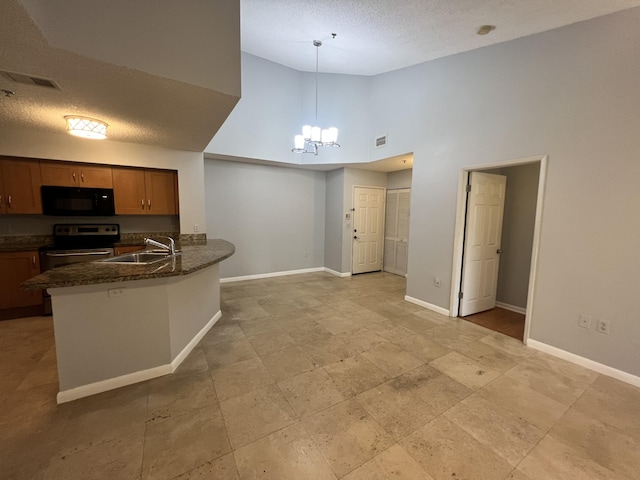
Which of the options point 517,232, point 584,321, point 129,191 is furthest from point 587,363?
point 129,191

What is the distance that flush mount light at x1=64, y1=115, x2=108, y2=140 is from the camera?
2.62 metres

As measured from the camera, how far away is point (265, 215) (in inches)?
224

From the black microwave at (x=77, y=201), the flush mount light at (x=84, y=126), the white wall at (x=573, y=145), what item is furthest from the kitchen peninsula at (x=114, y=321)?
the white wall at (x=573, y=145)

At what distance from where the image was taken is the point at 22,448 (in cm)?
160

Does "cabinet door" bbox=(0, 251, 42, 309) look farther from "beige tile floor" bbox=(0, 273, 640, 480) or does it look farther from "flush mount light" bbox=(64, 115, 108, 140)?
"flush mount light" bbox=(64, 115, 108, 140)

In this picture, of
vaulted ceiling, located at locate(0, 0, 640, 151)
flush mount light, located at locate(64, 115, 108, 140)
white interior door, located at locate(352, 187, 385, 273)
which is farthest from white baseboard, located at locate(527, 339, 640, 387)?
flush mount light, located at locate(64, 115, 108, 140)

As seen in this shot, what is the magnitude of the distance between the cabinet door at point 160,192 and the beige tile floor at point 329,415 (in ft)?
6.88

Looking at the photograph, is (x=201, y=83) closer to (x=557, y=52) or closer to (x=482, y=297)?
(x=557, y=52)

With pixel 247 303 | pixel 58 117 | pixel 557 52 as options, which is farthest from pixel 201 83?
pixel 557 52

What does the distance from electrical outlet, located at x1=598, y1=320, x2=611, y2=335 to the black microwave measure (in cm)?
616

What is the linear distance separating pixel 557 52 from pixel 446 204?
6.17 ft

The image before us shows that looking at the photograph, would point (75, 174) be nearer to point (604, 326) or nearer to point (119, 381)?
point (119, 381)

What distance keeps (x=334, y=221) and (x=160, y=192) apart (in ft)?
11.6

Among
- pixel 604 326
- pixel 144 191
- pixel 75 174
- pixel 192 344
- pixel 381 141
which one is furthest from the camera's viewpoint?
pixel 381 141
